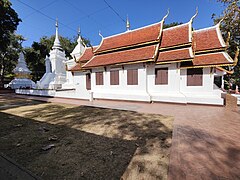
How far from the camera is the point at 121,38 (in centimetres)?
1288

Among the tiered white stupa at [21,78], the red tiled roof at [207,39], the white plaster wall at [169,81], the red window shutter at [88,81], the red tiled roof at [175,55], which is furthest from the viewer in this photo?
the tiered white stupa at [21,78]

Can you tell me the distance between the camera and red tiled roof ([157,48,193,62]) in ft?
27.4

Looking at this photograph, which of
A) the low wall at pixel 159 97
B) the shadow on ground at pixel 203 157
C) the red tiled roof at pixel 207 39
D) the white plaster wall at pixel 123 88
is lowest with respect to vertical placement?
the shadow on ground at pixel 203 157

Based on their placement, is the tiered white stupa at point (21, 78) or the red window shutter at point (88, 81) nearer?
the red window shutter at point (88, 81)

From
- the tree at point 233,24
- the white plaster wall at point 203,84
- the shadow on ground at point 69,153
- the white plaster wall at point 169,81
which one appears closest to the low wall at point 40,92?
the shadow on ground at point 69,153

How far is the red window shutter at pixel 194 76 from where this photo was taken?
8.88 meters

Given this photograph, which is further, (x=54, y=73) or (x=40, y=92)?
(x=54, y=73)

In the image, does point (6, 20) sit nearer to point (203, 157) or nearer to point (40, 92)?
point (40, 92)

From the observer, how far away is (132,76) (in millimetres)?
10164

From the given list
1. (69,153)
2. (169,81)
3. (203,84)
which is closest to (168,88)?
(169,81)

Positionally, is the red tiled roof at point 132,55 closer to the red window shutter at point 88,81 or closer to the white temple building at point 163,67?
the white temple building at point 163,67

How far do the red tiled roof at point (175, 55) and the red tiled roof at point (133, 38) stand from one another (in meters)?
1.56

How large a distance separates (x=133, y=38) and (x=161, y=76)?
4976 millimetres

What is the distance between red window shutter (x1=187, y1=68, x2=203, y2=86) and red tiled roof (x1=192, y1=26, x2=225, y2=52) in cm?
194
